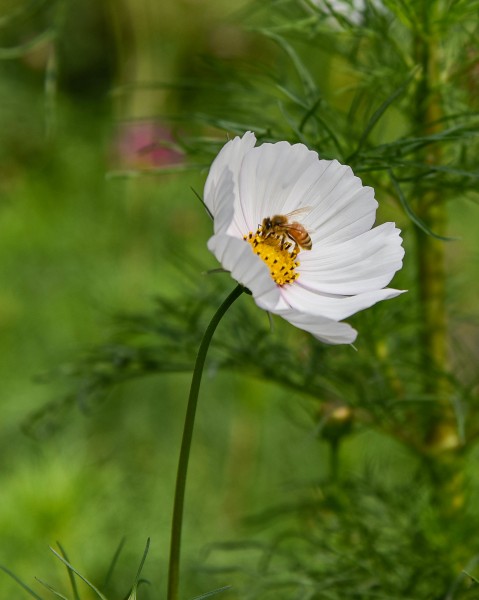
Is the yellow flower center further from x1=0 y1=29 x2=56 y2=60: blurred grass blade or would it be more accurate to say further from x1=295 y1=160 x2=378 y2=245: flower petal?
x1=0 y1=29 x2=56 y2=60: blurred grass blade

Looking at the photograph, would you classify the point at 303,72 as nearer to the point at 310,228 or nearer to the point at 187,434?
the point at 310,228

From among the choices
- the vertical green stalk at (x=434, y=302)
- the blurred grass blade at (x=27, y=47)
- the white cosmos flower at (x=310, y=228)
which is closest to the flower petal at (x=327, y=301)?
the white cosmos flower at (x=310, y=228)

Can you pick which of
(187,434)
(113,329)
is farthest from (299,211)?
(113,329)

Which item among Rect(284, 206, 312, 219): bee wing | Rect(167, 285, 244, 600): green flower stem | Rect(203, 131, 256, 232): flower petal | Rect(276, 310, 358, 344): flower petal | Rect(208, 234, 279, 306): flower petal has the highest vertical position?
Rect(284, 206, 312, 219): bee wing

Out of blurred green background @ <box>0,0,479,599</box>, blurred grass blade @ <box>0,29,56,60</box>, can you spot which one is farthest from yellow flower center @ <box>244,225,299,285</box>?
blurred grass blade @ <box>0,29,56,60</box>

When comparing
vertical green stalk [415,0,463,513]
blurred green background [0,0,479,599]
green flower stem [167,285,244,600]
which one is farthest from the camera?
blurred green background [0,0,479,599]

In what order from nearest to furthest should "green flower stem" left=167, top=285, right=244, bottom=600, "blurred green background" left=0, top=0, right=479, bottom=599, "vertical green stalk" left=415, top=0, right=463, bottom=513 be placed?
"green flower stem" left=167, top=285, right=244, bottom=600 < "vertical green stalk" left=415, top=0, right=463, bottom=513 < "blurred green background" left=0, top=0, right=479, bottom=599

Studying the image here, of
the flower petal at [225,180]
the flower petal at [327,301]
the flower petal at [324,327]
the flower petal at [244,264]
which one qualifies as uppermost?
the flower petal at [225,180]

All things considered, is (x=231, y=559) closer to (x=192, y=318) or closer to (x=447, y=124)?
(x=192, y=318)

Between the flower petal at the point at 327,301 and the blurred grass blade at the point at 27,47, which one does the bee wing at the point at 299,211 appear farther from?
the blurred grass blade at the point at 27,47

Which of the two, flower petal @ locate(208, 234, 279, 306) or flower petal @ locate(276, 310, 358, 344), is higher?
flower petal @ locate(208, 234, 279, 306)
